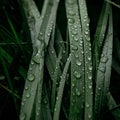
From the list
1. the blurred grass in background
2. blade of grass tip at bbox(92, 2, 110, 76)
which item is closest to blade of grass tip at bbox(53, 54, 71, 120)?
the blurred grass in background

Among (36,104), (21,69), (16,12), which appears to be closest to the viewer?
(36,104)

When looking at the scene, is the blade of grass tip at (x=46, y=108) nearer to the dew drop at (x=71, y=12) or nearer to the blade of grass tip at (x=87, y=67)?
the blade of grass tip at (x=87, y=67)

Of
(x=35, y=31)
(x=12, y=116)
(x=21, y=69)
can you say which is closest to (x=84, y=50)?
(x=35, y=31)

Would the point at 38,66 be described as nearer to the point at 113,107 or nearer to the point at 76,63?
the point at 76,63

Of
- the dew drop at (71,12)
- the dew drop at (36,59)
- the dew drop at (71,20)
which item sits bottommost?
the dew drop at (36,59)

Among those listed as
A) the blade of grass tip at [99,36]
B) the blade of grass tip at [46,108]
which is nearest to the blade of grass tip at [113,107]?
the blade of grass tip at [99,36]

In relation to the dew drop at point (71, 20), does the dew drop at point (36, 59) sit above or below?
below

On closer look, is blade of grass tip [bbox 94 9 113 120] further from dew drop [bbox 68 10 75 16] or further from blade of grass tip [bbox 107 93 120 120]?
Answer: dew drop [bbox 68 10 75 16]

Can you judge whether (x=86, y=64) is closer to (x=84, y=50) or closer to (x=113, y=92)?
(x=84, y=50)

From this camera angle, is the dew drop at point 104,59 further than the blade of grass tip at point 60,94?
Yes
